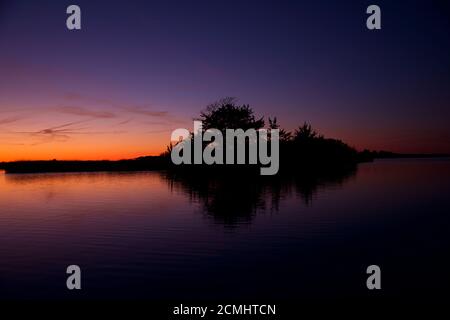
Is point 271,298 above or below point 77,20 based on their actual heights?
below

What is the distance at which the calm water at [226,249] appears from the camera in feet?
43.2

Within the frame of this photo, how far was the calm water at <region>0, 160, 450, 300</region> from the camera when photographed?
→ 13.2 metres

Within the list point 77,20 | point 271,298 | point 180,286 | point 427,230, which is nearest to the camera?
point 271,298

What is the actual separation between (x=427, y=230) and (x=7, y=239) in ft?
70.1

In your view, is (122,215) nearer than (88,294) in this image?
No

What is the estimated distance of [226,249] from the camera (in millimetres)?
18188

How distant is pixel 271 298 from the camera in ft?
40.3

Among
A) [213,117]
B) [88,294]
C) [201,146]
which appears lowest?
[88,294]

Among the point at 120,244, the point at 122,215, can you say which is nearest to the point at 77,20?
the point at 120,244

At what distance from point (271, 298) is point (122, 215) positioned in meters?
19.3

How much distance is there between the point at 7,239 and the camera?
2119 cm
